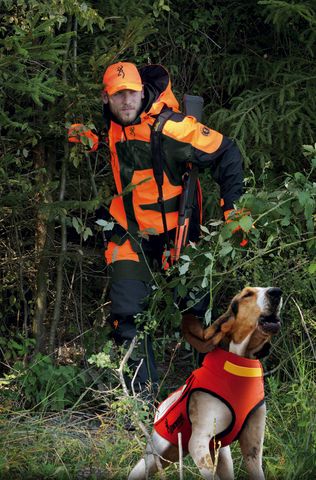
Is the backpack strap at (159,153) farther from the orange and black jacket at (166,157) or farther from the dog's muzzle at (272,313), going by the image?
the dog's muzzle at (272,313)

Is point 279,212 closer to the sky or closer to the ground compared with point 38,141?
closer to the sky

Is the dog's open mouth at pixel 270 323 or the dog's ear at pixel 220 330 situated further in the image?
the dog's ear at pixel 220 330

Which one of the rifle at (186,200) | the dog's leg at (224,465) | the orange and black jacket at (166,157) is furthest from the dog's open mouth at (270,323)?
the orange and black jacket at (166,157)

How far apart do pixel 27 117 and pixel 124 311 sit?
4.03ft

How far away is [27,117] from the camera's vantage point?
6227 millimetres

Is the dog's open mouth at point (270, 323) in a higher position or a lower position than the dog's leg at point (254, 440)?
higher

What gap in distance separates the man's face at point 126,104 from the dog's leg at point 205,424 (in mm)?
2487

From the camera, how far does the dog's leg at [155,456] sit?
3.87m

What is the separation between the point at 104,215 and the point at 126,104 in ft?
2.96

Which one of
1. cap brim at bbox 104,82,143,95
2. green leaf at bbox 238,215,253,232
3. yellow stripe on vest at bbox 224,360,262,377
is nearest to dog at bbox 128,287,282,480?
yellow stripe on vest at bbox 224,360,262,377

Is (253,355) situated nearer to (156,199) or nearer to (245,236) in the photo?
(245,236)

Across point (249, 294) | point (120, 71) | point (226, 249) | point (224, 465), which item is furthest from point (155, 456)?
point (120, 71)

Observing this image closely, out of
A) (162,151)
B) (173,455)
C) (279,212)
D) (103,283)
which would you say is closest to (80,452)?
(173,455)

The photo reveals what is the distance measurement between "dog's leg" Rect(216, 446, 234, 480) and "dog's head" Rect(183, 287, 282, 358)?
1.27 ft
